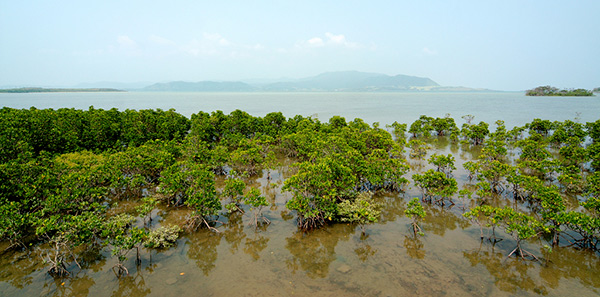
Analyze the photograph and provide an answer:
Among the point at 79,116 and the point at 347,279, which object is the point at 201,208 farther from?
the point at 79,116

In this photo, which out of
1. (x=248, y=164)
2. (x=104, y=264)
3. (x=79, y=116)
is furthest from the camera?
(x=79, y=116)

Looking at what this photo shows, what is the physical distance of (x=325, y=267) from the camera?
1177 centimetres

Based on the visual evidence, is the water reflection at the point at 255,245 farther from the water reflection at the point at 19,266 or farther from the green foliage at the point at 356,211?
the water reflection at the point at 19,266

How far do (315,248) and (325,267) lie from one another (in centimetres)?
137

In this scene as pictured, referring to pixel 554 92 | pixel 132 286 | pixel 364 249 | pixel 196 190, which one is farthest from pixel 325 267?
pixel 554 92

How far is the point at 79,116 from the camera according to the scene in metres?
28.7

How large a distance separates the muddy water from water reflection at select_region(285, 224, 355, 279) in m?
0.04

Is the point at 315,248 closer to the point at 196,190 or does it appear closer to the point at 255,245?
the point at 255,245

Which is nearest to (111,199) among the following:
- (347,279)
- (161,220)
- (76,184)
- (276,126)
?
(76,184)

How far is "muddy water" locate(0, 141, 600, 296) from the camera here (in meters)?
10.5

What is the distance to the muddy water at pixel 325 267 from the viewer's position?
34.3 feet

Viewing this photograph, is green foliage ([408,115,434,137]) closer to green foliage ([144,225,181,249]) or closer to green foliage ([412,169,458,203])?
green foliage ([412,169,458,203])

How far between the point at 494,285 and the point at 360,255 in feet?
15.9

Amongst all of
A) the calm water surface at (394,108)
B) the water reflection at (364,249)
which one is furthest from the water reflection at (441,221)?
the calm water surface at (394,108)
